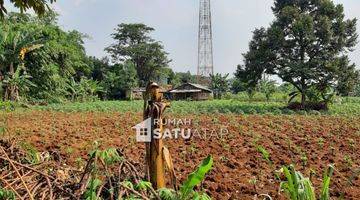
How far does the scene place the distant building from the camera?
44.5 metres

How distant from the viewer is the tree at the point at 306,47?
70.8 ft

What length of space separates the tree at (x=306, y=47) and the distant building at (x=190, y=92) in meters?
21.3

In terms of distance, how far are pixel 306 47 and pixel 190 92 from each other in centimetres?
2306

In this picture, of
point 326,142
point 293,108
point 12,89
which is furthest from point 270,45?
point 326,142

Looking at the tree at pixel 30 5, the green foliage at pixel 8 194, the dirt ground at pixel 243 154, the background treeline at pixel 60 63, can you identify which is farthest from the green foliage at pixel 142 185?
the background treeline at pixel 60 63

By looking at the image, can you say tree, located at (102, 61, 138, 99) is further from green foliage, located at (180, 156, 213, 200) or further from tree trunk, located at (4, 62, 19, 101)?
green foliage, located at (180, 156, 213, 200)

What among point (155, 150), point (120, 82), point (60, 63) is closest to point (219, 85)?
point (120, 82)

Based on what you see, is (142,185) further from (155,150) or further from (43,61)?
(43,61)

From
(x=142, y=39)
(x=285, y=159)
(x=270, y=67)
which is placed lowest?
(x=285, y=159)

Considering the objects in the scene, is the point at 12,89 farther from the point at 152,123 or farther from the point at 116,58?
the point at 116,58

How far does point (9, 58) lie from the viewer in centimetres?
2431

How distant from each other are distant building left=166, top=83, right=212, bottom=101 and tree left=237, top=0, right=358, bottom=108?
69.9 feet

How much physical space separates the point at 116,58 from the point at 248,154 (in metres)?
45.1

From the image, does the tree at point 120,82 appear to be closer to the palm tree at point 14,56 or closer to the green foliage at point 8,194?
the palm tree at point 14,56
